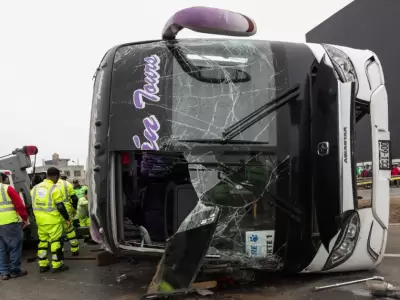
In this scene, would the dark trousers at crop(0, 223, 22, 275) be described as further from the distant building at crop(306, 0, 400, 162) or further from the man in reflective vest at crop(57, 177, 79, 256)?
the distant building at crop(306, 0, 400, 162)

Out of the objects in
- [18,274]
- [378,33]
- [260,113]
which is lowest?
[18,274]

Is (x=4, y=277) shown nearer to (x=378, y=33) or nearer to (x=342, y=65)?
(x=342, y=65)

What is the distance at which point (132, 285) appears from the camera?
13.0 feet

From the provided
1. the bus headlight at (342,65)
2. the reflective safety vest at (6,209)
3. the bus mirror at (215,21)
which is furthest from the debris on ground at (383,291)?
the reflective safety vest at (6,209)

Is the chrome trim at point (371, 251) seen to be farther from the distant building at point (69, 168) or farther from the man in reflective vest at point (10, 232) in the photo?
the distant building at point (69, 168)

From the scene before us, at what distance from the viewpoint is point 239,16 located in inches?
115

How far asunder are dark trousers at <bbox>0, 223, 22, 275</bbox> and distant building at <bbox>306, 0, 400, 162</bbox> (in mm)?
24873

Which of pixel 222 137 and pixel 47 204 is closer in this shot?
pixel 222 137

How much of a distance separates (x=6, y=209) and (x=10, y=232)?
1.02ft

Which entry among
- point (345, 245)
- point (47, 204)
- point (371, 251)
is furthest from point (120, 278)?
point (371, 251)

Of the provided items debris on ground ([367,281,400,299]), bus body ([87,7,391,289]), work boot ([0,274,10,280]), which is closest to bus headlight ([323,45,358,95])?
bus body ([87,7,391,289])

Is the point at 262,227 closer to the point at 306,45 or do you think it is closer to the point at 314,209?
the point at 314,209

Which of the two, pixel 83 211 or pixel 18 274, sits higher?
pixel 83 211

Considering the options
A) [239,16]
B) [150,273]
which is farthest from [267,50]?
[150,273]
